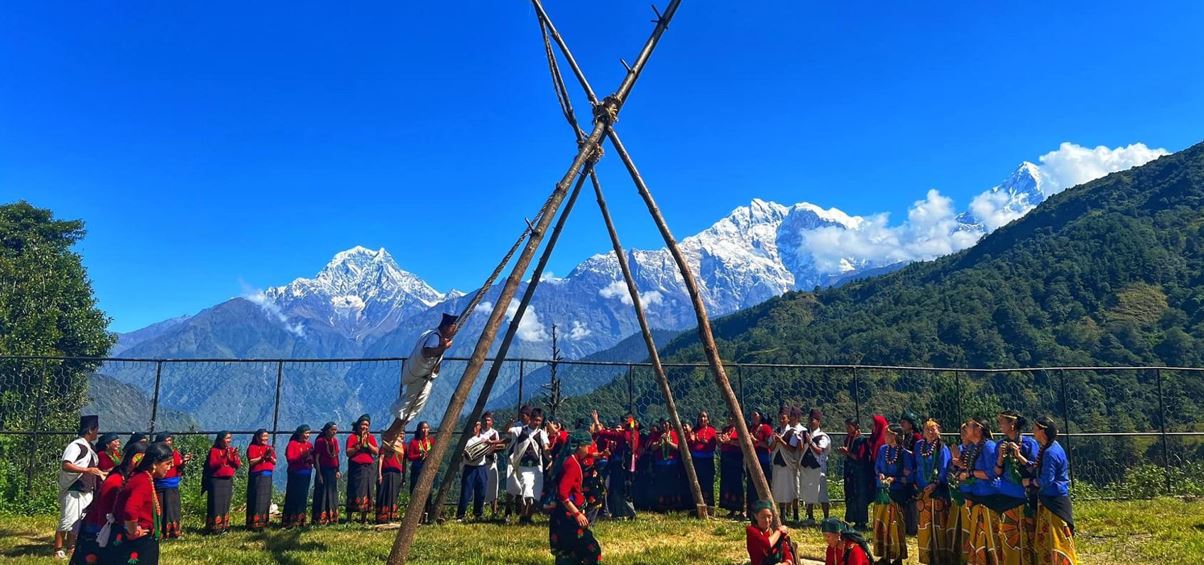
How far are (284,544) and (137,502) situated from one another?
415 centimetres

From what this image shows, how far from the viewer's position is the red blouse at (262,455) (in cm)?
1194

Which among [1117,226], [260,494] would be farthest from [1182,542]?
[1117,226]

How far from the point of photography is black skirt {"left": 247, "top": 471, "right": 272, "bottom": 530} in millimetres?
11992

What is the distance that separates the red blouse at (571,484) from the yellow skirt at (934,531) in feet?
15.5

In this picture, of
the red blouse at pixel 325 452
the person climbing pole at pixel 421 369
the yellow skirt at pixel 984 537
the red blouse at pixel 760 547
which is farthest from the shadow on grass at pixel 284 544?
the yellow skirt at pixel 984 537

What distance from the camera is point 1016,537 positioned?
27.6ft

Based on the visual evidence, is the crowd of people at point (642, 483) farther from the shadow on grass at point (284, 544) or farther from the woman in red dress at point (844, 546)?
the shadow on grass at point (284, 544)

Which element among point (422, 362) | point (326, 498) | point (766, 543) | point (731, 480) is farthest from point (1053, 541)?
point (326, 498)

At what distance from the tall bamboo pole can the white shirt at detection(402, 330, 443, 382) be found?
0.83 metres

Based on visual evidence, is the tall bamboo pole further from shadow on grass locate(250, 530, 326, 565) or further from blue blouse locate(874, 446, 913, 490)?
blue blouse locate(874, 446, 913, 490)

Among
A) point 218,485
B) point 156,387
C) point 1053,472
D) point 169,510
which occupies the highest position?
point 156,387

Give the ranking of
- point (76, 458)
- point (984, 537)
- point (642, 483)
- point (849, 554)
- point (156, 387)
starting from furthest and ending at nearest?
1. point (642, 483)
2. point (156, 387)
3. point (76, 458)
4. point (984, 537)
5. point (849, 554)

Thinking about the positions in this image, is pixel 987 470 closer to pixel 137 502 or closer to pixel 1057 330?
pixel 137 502

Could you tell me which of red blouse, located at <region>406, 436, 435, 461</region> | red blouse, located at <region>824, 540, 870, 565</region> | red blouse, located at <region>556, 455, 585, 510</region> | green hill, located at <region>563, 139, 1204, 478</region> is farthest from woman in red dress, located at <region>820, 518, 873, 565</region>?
green hill, located at <region>563, 139, 1204, 478</region>
